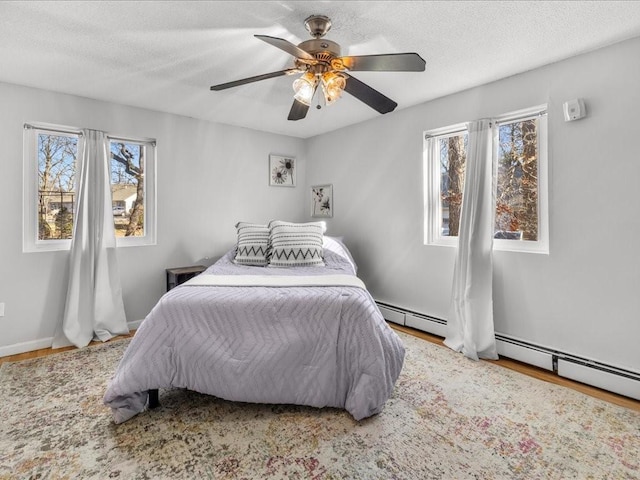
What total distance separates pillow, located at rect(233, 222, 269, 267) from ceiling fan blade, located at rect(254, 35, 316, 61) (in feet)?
6.25

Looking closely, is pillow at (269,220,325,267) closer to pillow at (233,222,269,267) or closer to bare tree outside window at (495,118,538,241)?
pillow at (233,222,269,267)

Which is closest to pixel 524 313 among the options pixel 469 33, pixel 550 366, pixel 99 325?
pixel 550 366

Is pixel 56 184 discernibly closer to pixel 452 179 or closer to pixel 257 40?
pixel 257 40

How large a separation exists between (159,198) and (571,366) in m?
3.93

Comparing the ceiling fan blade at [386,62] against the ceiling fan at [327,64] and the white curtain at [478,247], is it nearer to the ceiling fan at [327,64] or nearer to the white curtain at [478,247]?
the ceiling fan at [327,64]

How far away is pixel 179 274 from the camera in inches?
136

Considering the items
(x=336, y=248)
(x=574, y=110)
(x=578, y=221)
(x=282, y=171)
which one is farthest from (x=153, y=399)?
(x=574, y=110)

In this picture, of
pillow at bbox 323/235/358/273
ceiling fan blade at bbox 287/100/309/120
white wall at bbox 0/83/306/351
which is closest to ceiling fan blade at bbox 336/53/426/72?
ceiling fan blade at bbox 287/100/309/120

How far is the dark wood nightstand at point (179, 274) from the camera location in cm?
349

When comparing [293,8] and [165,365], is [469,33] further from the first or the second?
[165,365]

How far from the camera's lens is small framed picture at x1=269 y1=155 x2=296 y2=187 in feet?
14.8

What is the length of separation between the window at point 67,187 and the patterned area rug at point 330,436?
137 centimetres

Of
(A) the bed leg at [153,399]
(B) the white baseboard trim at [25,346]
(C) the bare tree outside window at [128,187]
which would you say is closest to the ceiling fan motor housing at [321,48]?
(A) the bed leg at [153,399]

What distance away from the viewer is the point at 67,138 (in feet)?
10.6
